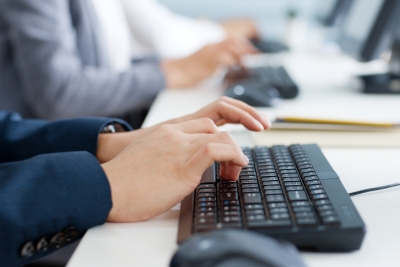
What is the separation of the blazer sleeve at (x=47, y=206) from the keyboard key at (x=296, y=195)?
7.9 inches

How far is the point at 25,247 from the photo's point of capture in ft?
1.47

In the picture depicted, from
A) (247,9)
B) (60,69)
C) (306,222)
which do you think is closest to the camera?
(306,222)

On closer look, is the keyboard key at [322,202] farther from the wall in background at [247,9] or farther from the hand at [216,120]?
the wall in background at [247,9]

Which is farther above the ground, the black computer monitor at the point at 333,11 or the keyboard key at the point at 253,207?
the black computer monitor at the point at 333,11

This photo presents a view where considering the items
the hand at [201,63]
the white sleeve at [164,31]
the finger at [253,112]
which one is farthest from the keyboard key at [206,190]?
the white sleeve at [164,31]

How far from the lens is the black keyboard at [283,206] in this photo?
393mm

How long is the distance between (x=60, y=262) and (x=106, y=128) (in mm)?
321

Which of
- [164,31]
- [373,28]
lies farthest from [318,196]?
[164,31]

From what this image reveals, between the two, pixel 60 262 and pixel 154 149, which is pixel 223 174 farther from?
pixel 60 262

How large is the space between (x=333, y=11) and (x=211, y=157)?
4.69ft

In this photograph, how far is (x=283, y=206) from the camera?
1.40 feet

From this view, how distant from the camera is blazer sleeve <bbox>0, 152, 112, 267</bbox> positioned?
0.44 meters

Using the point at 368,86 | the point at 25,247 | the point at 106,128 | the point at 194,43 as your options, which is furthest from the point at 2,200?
the point at 194,43

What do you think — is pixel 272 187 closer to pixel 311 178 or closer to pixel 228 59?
pixel 311 178
